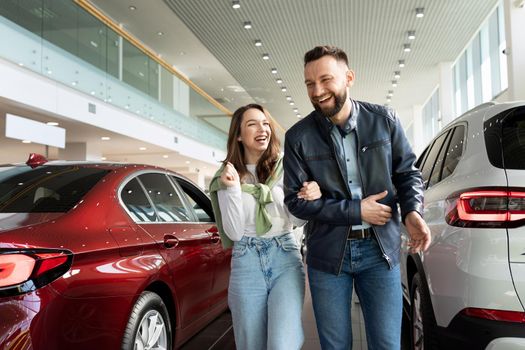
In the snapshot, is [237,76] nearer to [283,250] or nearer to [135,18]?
[135,18]

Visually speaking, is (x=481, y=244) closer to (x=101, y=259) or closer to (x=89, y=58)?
(x=101, y=259)

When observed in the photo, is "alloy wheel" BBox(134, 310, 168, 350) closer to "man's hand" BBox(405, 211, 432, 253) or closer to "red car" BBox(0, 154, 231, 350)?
"red car" BBox(0, 154, 231, 350)

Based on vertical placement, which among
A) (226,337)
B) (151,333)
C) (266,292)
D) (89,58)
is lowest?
(226,337)

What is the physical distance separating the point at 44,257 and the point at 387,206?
119 cm

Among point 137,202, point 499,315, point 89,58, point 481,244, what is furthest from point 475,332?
point 89,58

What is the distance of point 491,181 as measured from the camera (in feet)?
5.77

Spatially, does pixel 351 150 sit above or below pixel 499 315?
above

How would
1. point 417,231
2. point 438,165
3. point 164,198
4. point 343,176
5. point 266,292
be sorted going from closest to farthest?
point 417,231
point 343,176
point 266,292
point 438,165
point 164,198

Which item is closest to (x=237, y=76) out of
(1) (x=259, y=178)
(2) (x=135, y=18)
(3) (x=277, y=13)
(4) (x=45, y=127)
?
(2) (x=135, y=18)

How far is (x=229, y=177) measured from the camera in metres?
1.91

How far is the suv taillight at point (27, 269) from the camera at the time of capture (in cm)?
161

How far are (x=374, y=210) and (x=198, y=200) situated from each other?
2301 mm

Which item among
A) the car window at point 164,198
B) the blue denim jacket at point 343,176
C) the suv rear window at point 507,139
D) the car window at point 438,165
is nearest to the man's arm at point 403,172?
the blue denim jacket at point 343,176

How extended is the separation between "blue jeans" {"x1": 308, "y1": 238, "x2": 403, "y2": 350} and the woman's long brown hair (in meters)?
0.53
